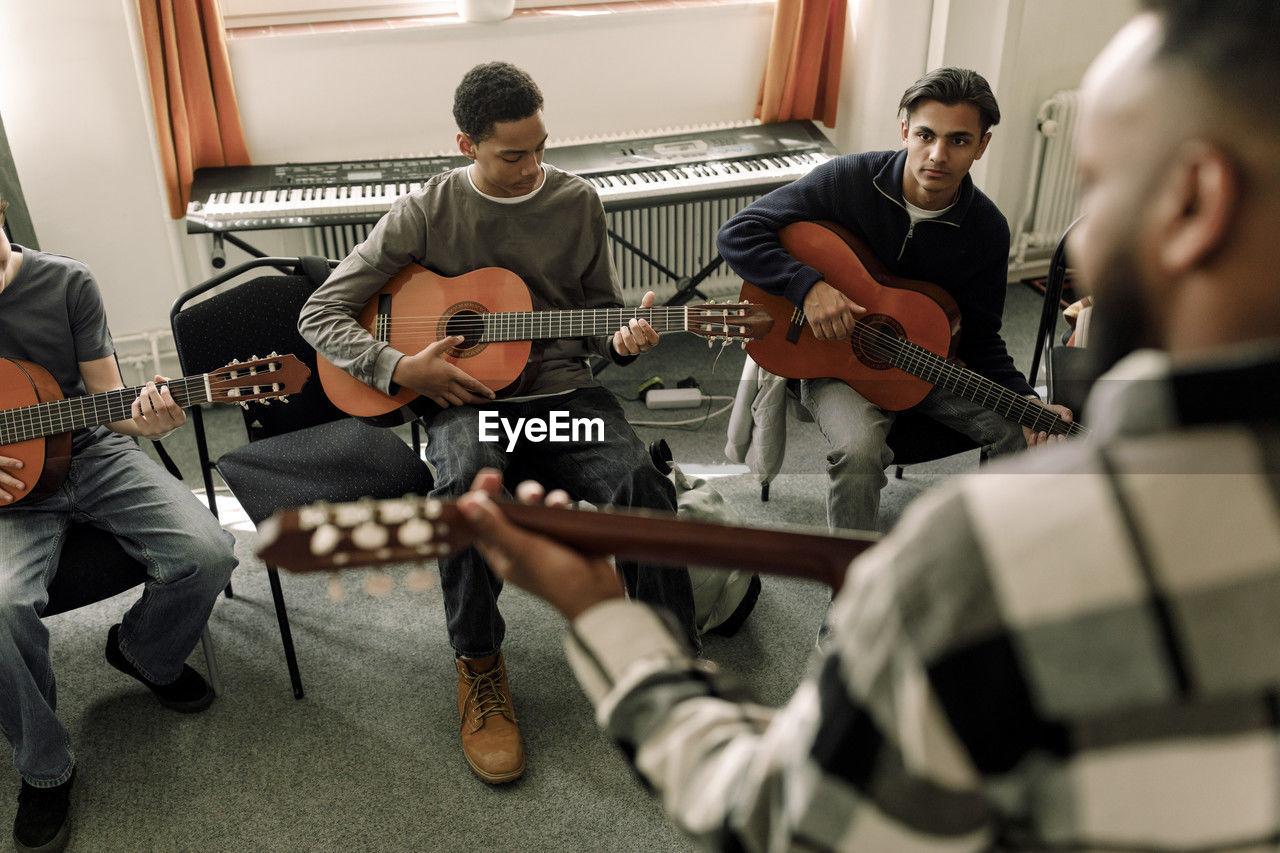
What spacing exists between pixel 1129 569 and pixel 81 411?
6.61 feet

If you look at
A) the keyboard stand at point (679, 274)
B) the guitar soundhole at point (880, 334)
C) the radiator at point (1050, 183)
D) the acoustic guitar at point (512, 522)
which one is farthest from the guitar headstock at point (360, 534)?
the radiator at point (1050, 183)

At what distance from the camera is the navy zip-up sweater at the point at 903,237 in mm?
2273

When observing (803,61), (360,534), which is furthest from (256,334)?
(803,61)

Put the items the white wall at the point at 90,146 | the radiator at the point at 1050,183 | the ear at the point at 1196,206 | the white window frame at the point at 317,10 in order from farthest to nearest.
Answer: the radiator at the point at 1050,183 → the white window frame at the point at 317,10 → the white wall at the point at 90,146 → the ear at the point at 1196,206

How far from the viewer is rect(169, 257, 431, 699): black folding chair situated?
2.08 m

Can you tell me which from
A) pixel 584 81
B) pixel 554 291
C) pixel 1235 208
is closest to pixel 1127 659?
pixel 1235 208

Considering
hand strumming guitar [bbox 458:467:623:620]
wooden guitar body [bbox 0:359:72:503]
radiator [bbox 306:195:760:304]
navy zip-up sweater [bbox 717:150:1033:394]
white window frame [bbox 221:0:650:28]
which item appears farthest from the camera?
radiator [bbox 306:195:760:304]

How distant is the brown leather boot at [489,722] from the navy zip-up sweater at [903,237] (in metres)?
1.05

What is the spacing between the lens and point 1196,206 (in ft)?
1.71

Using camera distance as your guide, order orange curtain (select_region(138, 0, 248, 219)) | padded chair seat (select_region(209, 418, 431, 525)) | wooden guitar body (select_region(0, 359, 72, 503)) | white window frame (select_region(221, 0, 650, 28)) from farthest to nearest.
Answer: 1. white window frame (select_region(221, 0, 650, 28))
2. orange curtain (select_region(138, 0, 248, 219))
3. padded chair seat (select_region(209, 418, 431, 525))
4. wooden guitar body (select_region(0, 359, 72, 503))

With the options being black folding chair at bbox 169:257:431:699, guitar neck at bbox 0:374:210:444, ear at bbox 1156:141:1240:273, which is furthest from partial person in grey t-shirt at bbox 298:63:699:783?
ear at bbox 1156:141:1240:273

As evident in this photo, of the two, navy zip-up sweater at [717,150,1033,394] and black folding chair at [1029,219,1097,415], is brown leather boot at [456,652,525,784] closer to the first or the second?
navy zip-up sweater at [717,150,1033,394]

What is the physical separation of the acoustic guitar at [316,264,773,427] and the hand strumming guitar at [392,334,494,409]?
3 cm

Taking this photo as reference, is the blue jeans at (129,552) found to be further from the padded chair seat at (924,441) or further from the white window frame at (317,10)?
the white window frame at (317,10)
